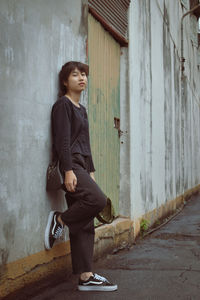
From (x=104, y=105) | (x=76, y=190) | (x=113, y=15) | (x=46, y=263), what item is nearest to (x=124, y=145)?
(x=104, y=105)

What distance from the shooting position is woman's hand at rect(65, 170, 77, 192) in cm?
334

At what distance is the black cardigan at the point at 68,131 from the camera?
335 cm

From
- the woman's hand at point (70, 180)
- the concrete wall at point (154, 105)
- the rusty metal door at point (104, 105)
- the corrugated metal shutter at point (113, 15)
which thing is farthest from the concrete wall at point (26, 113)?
the concrete wall at point (154, 105)

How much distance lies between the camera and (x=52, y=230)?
3488mm

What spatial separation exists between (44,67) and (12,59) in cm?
50

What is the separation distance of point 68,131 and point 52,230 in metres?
0.84

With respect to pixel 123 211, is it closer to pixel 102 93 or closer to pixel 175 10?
pixel 102 93

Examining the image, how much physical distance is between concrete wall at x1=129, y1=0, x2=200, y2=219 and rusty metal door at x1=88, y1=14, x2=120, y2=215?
0.30 m

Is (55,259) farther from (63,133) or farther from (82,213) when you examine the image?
(63,133)

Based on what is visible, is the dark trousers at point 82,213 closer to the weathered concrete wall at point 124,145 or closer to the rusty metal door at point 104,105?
the rusty metal door at point 104,105

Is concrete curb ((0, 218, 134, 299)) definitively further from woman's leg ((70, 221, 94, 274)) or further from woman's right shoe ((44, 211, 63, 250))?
woman's leg ((70, 221, 94, 274))

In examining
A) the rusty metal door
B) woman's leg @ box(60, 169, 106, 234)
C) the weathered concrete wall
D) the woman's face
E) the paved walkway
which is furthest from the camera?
the weathered concrete wall

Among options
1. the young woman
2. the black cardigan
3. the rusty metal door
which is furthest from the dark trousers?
the rusty metal door

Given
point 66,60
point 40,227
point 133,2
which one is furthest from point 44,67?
point 133,2
